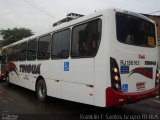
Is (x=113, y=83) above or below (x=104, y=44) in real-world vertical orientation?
below

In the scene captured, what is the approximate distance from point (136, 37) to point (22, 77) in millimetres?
7281

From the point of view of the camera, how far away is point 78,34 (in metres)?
7.57

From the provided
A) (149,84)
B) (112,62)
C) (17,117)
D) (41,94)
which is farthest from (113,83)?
(41,94)

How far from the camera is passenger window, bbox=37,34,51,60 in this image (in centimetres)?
964

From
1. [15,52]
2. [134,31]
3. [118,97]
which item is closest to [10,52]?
[15,52]

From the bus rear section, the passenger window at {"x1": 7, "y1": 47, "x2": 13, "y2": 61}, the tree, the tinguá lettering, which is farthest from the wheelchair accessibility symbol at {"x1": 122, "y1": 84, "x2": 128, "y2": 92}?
the tree

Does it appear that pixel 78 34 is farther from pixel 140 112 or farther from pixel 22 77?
pixel 22 77

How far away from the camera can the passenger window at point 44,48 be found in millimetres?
9641

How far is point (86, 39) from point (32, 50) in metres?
4.93

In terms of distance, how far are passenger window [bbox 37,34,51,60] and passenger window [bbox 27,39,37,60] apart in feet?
1.65

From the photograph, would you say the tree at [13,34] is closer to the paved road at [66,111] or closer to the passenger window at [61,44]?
the paved road at [66,111]

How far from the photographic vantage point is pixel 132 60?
6949 mm

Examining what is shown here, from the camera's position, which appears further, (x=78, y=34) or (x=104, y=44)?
(x=78, y=34)

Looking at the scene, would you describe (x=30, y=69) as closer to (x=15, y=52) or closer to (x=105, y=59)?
(x=15, y=52)
